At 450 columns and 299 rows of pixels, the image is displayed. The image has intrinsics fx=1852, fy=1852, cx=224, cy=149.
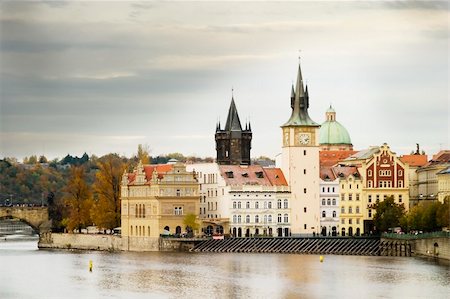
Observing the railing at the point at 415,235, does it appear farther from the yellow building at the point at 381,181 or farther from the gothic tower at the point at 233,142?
the gothic tower at the point at 233,142

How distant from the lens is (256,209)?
324 feet

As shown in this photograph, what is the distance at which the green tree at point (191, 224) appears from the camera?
95750 millimetres

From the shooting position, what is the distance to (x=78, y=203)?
345 ft

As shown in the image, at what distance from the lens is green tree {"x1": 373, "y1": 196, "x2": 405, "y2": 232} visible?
316ft

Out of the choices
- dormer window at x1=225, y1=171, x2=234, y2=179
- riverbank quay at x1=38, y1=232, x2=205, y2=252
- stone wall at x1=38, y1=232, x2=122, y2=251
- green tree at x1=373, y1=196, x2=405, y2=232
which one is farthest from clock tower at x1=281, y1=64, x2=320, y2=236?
stone wall at x1=38, y1=232, x2=122, y2=251

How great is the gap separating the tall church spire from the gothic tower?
343 inches

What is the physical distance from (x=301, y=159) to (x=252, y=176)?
303 cm

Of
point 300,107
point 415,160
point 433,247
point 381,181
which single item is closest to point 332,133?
point 415,160

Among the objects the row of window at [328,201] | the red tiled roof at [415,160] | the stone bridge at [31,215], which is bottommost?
the stone bridge at [31,215]

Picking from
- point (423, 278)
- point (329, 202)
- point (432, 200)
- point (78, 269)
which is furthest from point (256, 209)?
point (423, 278)

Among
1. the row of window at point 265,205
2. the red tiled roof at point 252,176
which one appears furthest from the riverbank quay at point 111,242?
the red tiled roof at point 252,176

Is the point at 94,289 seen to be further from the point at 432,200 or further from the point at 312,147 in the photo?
the point at 432,200

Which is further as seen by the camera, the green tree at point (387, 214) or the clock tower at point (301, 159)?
the clock tower at point (301, 159)

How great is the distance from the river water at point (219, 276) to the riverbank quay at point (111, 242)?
3.47 m
